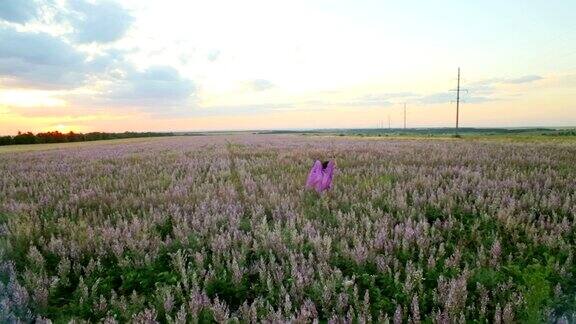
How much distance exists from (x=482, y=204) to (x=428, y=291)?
9.72 feet

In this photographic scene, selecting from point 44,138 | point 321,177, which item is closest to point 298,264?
point 321,177

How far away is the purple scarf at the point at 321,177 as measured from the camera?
22.5 feet

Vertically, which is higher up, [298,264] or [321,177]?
[321,177]

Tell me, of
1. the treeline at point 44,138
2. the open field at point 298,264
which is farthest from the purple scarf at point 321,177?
the treeline at point 44,138

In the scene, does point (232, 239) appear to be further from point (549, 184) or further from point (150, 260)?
point (549, 184)

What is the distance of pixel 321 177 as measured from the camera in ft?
22.7

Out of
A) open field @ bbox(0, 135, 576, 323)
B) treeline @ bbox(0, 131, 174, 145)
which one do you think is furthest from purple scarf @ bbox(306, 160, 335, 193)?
treeline @ bbox(0, 131, 174, 145)

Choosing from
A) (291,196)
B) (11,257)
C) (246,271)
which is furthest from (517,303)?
(11,257)

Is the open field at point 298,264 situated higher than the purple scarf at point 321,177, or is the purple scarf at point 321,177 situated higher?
the purple scarf at point 321,177

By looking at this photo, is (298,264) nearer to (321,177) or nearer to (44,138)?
(321,177)

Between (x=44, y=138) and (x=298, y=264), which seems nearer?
(x=298, y=264)

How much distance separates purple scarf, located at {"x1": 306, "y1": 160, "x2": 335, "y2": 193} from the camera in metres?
6.87

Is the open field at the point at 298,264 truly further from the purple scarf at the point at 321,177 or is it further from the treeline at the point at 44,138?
the treeline at the point at 44,138

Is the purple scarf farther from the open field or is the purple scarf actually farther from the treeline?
the treeline
